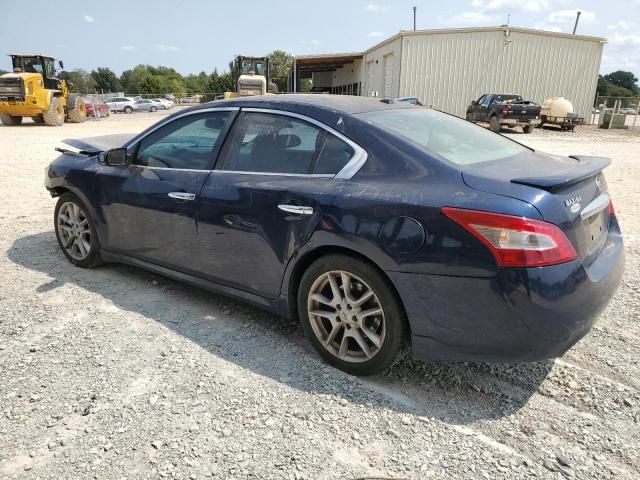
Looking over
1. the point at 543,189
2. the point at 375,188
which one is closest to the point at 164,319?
the point at 375,188

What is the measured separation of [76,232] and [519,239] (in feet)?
12.8

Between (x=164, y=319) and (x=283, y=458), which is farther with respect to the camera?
(x=164, y=319)

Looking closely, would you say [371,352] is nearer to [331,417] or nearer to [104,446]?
[331,417]

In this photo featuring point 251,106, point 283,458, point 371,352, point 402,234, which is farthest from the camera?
point 251,106

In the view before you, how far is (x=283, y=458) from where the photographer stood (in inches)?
90.5

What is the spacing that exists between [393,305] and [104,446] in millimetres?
1570

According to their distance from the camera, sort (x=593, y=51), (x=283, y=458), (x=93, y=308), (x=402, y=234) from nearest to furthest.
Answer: (x=283, y=458)
(x=402, y=234)
(x=93, y=308)
(x=593, y=51)

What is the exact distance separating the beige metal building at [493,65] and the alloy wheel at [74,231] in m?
24.6

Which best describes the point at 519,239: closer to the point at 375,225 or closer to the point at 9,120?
the point at 375,225

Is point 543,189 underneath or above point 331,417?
above

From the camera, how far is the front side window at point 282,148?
298cm

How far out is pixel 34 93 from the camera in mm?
21422

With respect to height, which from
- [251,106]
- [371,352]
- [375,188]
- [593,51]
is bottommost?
[371,352]

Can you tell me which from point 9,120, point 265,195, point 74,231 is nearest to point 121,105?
point 9,120
